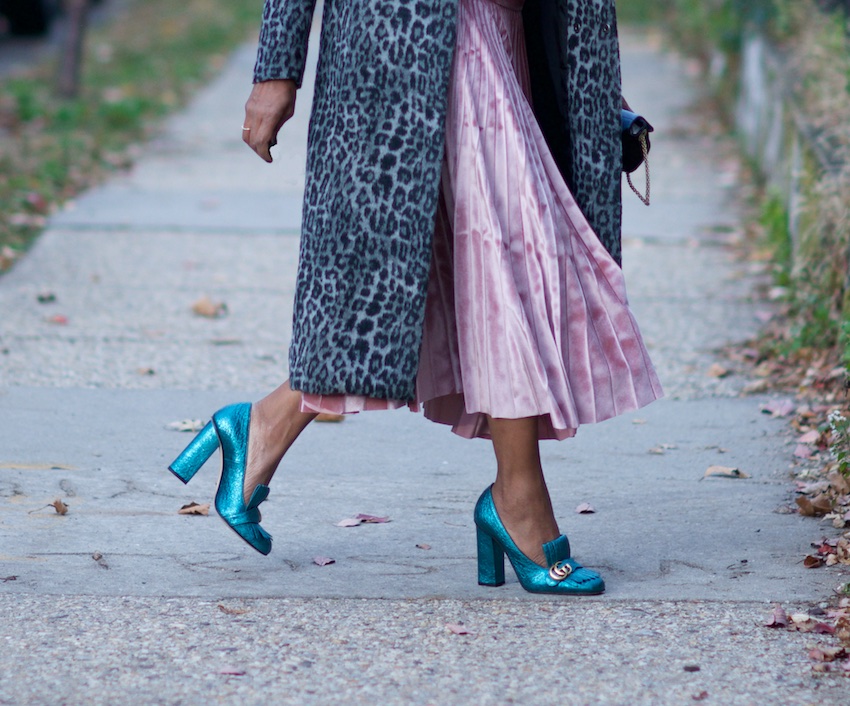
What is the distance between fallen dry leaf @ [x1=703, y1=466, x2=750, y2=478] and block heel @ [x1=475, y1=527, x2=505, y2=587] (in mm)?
973

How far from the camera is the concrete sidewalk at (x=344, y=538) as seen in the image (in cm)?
248

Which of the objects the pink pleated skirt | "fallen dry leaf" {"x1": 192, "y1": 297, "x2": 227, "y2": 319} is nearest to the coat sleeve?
the pink pleated skirt

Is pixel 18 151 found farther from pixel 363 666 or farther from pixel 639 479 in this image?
pixel 363 666

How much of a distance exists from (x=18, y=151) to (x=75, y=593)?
19.2 feet

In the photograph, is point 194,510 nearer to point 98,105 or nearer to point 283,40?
point 283,40

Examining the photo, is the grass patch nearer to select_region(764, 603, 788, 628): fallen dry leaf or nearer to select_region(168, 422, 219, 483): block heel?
select_region(168, 422, 219, 483): block heel

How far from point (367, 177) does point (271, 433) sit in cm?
61

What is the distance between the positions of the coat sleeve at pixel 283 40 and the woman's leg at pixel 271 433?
0.66 meters

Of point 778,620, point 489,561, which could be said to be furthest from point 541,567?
point 778,620

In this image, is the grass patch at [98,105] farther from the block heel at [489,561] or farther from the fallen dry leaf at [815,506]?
the fallen dry leaf at [815,506]

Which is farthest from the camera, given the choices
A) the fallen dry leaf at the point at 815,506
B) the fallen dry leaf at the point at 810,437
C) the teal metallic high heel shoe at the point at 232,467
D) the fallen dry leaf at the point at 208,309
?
the fallen dry leaf at the point at 208,309

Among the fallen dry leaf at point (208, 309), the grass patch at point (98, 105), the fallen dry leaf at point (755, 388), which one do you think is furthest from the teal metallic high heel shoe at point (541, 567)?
the grass patch at point (98, 105)

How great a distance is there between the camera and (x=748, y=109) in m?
8.34

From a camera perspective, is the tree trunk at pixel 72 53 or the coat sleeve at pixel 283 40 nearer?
the coat sleeve at pixel 283 40
